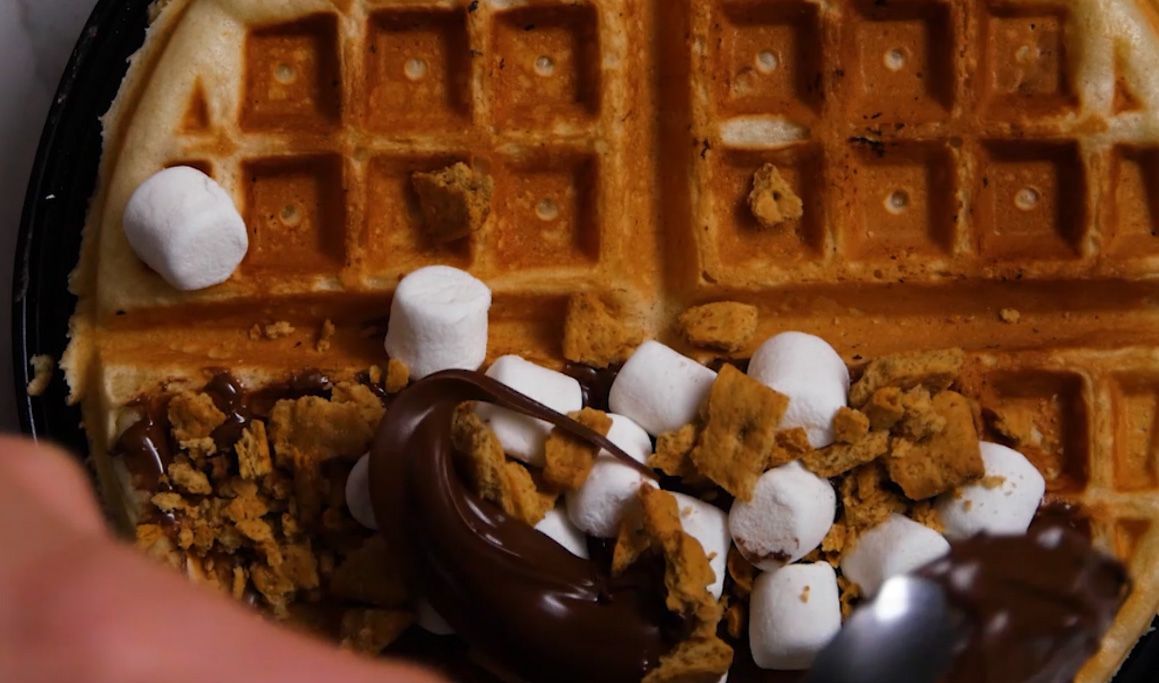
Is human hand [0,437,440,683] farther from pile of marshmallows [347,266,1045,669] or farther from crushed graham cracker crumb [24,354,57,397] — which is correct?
crushed graham cracker crumb [24,354,57,397]

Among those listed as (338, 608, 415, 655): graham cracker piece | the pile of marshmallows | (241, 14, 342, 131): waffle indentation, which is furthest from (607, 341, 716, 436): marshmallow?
(241, 14, 342, 131): waffle indentation

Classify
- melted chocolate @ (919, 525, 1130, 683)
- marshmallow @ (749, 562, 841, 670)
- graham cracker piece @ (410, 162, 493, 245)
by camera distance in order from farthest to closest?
graham cracker piece @ (410, 162, 493, 245), marshmallow @ (749, 562, 841, 670), melted chocolate @ (919, 525, 1130, 683)

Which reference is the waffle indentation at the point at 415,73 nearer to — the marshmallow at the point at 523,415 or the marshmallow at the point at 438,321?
the marshmallow at the point at 438,321

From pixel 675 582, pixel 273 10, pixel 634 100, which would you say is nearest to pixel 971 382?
pixel 675 582

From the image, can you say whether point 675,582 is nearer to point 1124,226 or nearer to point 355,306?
point 355,306

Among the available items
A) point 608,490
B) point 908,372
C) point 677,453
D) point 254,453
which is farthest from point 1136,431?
point 254,453

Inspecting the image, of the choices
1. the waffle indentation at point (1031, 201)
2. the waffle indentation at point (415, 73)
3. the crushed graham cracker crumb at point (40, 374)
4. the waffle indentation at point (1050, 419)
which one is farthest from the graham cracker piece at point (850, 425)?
the crushed graham cracker crumb at point (40, 374)
